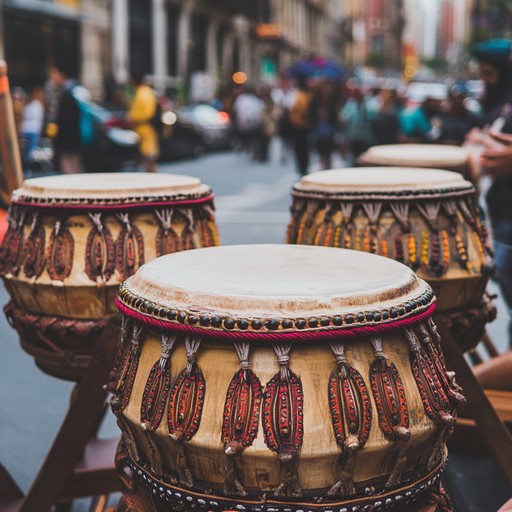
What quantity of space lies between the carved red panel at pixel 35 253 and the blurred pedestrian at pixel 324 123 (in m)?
9.26

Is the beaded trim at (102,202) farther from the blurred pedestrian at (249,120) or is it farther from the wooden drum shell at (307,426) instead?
the blurred pedestrian at (249,120)

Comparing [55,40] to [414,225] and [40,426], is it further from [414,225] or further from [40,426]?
[414,225]

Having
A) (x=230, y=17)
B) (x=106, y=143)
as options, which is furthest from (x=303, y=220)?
(x=230, y=17)

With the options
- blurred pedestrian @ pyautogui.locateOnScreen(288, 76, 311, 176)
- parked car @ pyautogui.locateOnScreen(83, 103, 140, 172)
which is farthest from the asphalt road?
parked car @ pyautogui.locateOnScreen(83, 103, 140, 172)

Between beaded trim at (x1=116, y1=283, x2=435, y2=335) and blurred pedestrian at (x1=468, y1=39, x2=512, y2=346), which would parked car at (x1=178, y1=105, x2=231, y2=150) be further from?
beaded trim at (x1=116, y1=283, x2=435, y2=335)

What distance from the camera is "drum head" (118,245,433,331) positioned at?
134 cm

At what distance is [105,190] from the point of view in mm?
2232

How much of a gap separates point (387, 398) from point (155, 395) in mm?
417

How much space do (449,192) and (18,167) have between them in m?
1.50

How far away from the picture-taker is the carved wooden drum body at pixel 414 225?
7.45 feet

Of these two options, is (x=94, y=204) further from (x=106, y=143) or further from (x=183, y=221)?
(x=106, y=143)

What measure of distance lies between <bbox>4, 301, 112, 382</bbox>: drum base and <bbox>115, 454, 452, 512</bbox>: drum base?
2.52ft

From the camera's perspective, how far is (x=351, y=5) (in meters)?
90.8

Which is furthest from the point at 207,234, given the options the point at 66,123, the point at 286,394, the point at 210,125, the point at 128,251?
the point at 210,125
